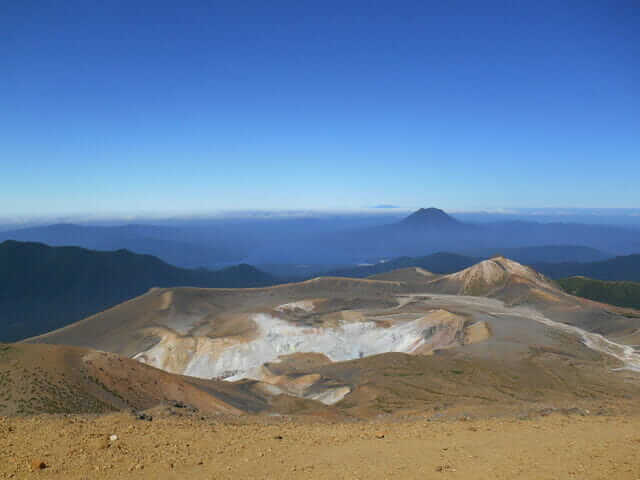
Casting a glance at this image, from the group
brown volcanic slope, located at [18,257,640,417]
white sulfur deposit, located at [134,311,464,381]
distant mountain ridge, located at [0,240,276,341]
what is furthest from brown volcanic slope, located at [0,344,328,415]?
distant mountain ridge, located at [0,240,276,341]

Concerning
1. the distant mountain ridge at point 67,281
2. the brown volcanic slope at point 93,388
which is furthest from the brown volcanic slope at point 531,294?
the distant mountain ridge at point 67,281

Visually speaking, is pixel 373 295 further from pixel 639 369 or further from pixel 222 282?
pixel 222 282

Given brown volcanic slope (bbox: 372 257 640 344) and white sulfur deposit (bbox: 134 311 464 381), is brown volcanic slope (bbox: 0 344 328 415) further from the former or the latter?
brown volcanic slope (bbox: 372 257 640 344)

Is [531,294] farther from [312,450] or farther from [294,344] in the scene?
[312,450]

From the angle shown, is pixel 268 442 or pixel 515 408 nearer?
pixel 268 442

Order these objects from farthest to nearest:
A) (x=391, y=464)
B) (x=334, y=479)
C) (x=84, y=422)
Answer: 1. (x=84, y=422)
2. (x=391, y=464)
3. (x=334, y=479)

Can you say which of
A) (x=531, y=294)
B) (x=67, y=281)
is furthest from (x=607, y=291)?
(x=67, y=281)

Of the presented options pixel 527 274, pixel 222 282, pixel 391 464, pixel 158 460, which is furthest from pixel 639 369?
pixel 222 282
